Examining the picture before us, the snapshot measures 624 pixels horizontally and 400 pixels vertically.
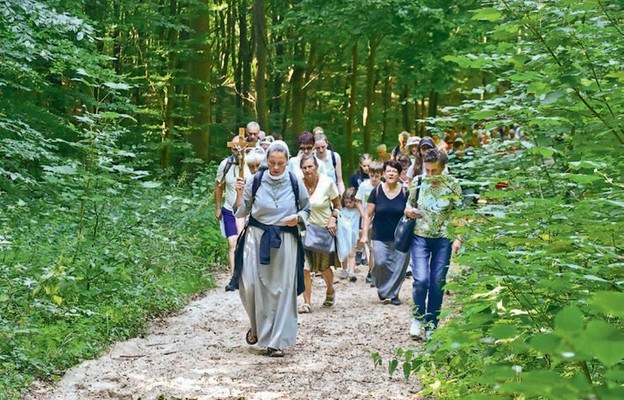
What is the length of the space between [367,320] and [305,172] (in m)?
2.10

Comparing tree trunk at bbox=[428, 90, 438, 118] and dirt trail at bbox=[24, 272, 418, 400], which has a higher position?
tree trunk at bbox=[428, 90, 438, 118]

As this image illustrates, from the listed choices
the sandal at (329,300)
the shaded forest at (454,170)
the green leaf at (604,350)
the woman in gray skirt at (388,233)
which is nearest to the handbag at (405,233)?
the shaded forest at (454,170)

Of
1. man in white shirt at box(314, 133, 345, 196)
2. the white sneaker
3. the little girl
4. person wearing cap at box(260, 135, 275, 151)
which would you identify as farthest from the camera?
the little girl

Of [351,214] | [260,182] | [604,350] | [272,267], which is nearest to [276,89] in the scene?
[351,214]

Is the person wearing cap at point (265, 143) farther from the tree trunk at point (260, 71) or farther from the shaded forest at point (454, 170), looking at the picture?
the tree trunk at point (260, 71)

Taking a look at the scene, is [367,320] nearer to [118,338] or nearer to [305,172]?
[305,172]

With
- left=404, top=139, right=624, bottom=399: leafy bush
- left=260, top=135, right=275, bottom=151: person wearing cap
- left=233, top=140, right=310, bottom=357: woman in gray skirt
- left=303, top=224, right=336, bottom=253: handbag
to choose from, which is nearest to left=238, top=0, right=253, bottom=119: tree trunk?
left=260, top=135, right=275, bottom=151: person wearing cap

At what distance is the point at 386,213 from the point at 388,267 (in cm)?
79

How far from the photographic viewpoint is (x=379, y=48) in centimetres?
2886

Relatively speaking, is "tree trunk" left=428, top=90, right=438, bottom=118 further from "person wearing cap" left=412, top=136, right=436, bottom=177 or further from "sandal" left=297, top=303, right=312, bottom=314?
"sandal" left=297, top=303, right=312, bottom=314

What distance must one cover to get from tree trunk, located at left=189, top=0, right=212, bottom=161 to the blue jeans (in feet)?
44.0

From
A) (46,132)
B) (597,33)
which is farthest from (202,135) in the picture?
(597,33)

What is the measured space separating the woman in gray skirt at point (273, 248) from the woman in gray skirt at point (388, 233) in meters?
2.97

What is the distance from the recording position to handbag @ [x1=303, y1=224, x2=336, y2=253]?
1142cm
